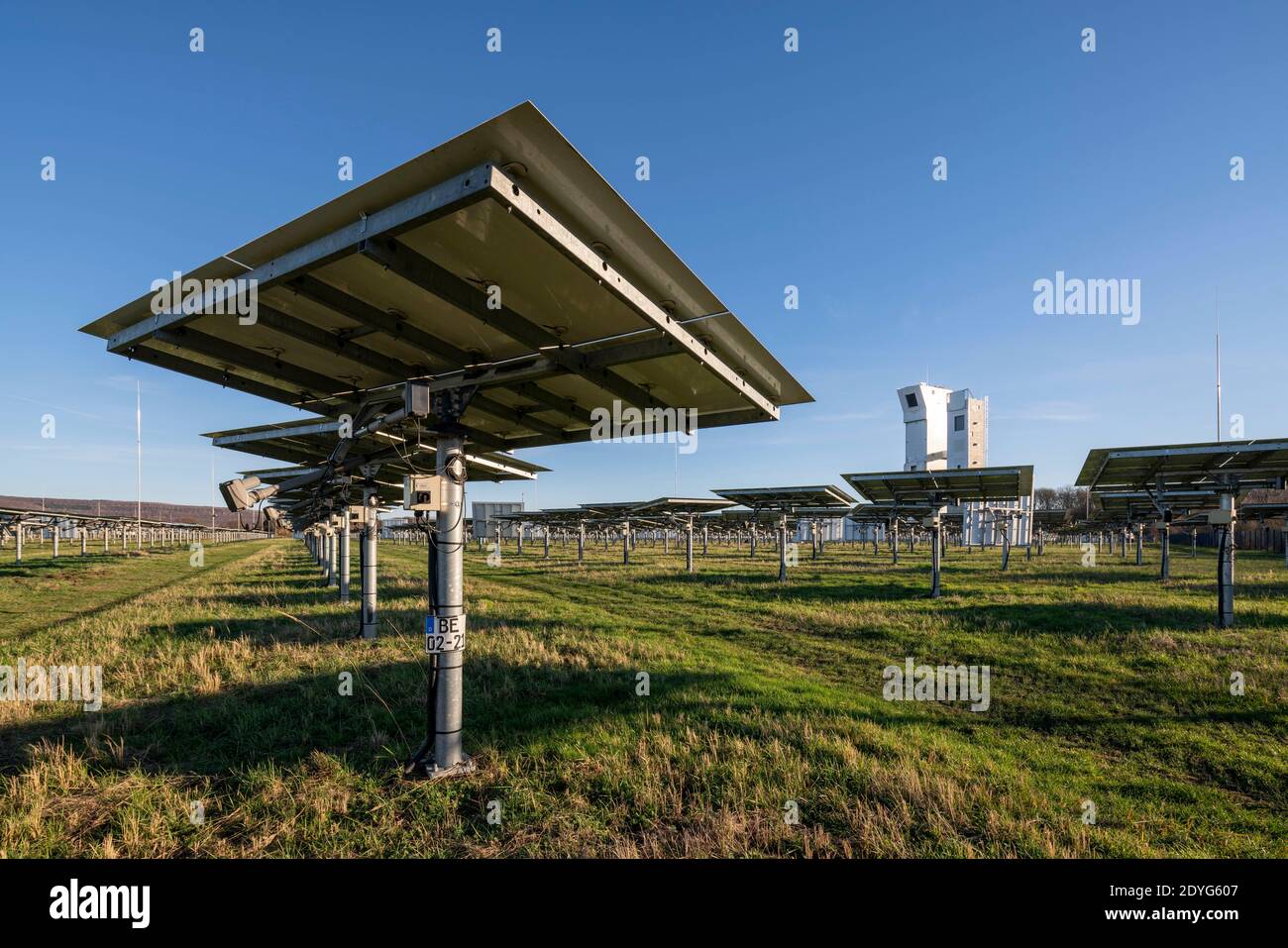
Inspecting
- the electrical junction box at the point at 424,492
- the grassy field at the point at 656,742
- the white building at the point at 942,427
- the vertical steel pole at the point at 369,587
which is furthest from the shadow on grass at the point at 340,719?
the white building at the point at 942,427

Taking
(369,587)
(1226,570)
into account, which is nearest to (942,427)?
(1226,570)

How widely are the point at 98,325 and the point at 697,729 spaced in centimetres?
880

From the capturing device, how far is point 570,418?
8.62 metres

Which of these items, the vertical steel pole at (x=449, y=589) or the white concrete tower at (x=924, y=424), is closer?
the vertical steel pole at (x=449, y=589)

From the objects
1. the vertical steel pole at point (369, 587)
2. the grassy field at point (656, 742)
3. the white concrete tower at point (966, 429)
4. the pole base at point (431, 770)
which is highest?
the white concrete tower at point (966, 429)

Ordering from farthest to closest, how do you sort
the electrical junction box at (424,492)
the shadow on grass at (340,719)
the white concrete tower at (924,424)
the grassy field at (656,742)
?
the white concrete tower at (924,424), the shadow on grass at (340,719), the electrical junction box at (424,492), the grassy field at (656,742)

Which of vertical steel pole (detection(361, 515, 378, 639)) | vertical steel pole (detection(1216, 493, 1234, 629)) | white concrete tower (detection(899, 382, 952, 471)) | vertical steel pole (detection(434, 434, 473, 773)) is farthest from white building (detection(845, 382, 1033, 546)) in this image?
vertical steel pole (detection(434, 434, 473, 773))

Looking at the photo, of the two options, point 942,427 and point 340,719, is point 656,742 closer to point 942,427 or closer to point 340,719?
point 340,719

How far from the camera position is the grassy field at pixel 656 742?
5.32m

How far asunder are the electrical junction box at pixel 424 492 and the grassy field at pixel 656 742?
3.07 meters

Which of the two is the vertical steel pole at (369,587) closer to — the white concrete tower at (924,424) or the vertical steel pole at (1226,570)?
the vertical steel pole at (1226,570)

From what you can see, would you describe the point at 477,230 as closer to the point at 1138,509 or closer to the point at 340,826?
the point at 340,826
